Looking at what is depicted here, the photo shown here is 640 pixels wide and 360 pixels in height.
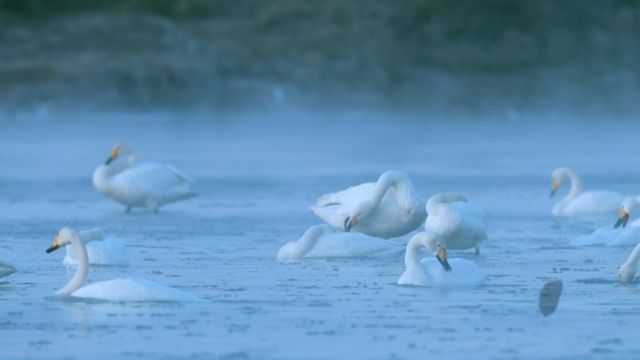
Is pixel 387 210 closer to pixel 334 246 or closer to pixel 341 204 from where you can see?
pixel 341 204

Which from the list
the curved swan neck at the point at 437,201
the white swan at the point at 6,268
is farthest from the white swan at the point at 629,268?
the white swan at the point at 6,268

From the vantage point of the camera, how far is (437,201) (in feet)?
34.4

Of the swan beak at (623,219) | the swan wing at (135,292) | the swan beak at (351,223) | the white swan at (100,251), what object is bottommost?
the swan wing at (135,292)

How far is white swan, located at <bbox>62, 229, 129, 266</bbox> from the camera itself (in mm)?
9758

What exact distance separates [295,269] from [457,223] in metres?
1.05

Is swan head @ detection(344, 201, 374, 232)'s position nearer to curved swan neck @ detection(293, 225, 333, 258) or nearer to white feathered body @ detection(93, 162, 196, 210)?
curved swan neck @ detection(293, 225, 333, 258)

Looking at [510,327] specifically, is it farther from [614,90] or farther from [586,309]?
[614,90]

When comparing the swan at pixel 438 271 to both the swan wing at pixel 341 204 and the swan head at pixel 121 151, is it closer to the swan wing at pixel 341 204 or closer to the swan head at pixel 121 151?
the swan wing at pixel 341 204

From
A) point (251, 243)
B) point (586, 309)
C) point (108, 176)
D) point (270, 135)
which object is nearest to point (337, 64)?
point (270, 135)

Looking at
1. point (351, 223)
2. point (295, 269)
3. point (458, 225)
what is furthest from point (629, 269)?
point (351, 223)

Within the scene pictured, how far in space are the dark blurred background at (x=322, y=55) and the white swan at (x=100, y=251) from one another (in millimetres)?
21181

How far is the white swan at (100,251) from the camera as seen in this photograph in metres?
9.76

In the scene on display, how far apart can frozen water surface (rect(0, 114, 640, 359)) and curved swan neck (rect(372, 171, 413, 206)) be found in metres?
0.58

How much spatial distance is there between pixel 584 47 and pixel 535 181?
23270mm
